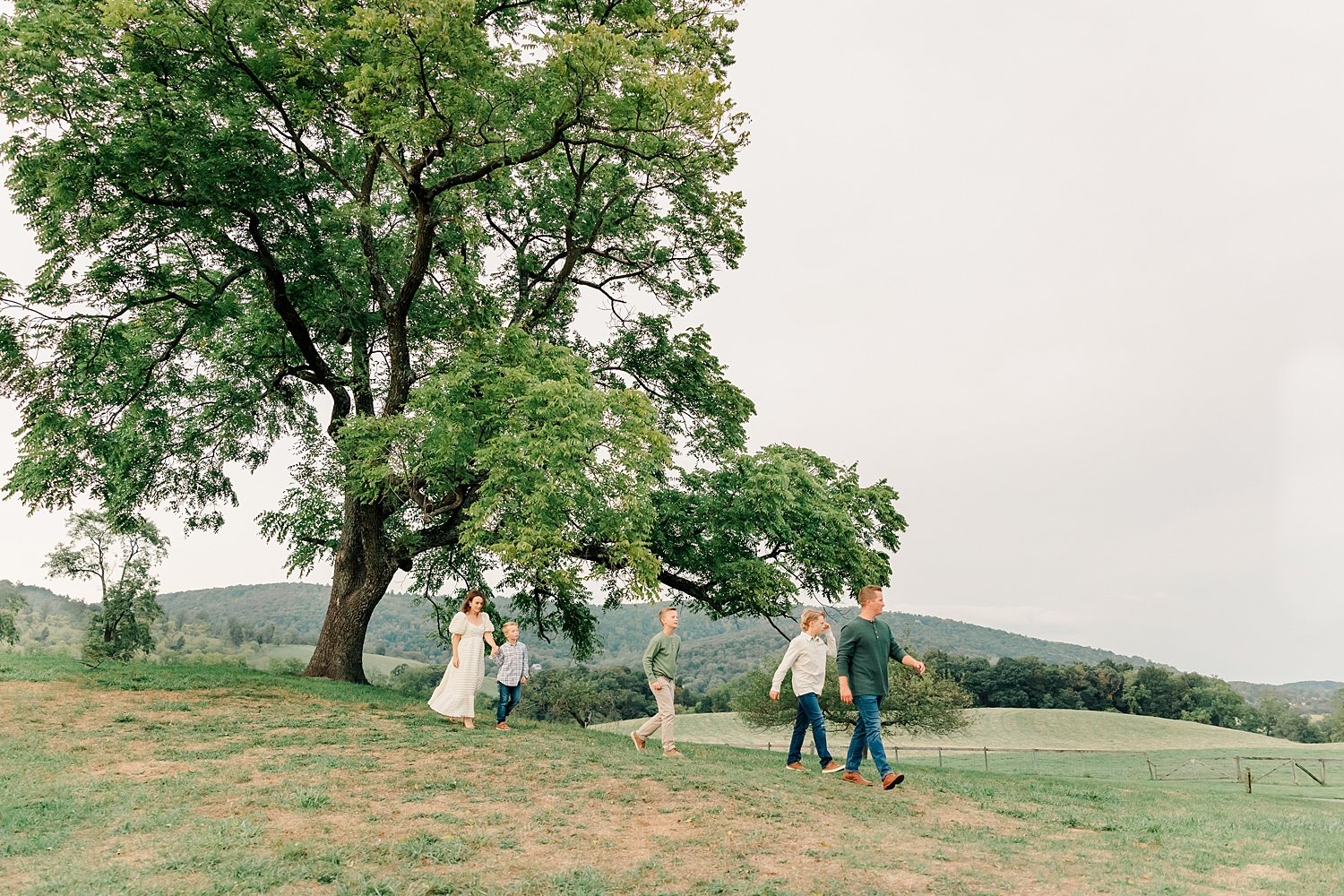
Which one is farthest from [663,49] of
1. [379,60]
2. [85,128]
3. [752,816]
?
[752,816]

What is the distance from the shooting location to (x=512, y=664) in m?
14.7

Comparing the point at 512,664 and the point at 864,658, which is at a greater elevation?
the point at 864,658

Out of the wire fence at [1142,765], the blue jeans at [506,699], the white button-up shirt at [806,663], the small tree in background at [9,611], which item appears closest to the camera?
the white button-up shirt at [806,663]

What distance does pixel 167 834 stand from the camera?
25.7 ft

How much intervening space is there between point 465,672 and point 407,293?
10.4 m

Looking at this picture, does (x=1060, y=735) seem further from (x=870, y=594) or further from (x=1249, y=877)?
(x=1249, y=877)

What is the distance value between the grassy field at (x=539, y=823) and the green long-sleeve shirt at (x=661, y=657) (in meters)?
1.27

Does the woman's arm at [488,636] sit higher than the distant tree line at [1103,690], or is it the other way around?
the woman's arm at [488,636]

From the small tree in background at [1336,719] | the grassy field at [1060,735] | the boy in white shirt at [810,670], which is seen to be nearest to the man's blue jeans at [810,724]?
the boy in white shirt at [810,670]

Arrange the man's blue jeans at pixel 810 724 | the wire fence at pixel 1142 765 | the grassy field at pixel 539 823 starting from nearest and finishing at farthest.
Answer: the grassy field at pixel 539 823, the man's blue jeans at pixel 810 724, the wire fence at pixel 1142 765

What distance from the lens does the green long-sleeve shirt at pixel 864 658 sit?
10523 millimetres

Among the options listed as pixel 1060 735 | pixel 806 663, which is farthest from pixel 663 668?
pixel 1060 735

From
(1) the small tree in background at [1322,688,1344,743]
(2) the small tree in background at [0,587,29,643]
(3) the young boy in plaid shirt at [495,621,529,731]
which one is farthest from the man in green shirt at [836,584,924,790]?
(1) the small tree in background at [1322,688,1344,743]

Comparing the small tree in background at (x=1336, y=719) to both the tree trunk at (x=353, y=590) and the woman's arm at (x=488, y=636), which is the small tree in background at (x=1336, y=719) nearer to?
the tree trunk at (x=353, y=590)
